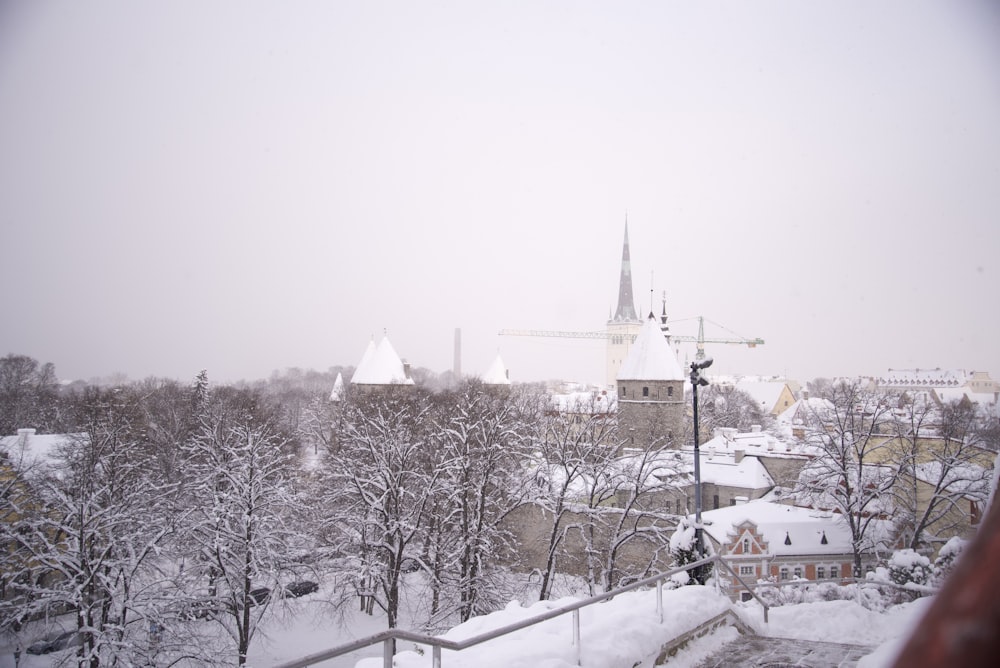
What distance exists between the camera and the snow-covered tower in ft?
131

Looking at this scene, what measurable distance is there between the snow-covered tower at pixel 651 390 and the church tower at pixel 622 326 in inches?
3279

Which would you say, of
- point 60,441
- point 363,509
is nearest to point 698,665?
point 363,509

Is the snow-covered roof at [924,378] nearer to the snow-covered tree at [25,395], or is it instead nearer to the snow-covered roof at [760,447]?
the snow-covered roof at [760,447]

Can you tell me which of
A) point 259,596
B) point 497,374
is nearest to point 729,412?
point 497,374

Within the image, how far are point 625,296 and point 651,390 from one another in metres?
91.6

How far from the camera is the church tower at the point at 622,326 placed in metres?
126

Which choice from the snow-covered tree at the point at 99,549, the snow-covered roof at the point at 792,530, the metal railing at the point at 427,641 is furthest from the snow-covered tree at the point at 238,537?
the snow-covered roof at the point at 792,530

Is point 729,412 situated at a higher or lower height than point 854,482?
higher

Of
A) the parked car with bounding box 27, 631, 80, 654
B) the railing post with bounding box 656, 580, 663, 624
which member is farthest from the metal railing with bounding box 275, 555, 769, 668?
the parked car with bounding box 27, 631, 80, 654

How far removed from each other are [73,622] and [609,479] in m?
19.7

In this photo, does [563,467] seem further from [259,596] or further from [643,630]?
[643,630]

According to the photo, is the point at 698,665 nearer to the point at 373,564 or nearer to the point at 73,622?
the point at 373,564

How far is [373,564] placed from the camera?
19062mm

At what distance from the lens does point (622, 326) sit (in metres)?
127
